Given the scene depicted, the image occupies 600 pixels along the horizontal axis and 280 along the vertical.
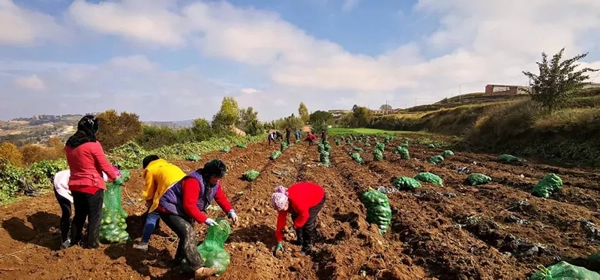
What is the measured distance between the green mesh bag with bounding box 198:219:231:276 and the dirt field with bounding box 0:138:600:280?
170 millimetres

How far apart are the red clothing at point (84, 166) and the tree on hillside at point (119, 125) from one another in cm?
4060

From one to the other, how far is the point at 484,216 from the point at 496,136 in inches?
727

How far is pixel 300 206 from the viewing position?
16.1ft

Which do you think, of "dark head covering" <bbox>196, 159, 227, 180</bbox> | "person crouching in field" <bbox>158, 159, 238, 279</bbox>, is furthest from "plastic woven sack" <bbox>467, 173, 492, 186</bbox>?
"dark head covering" <bbox>196, 159, 227, 180</bbox>

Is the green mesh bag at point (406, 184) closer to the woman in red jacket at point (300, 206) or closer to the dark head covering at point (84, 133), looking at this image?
the woman in red jacket at point (300, 206)

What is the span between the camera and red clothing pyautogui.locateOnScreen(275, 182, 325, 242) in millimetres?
4898

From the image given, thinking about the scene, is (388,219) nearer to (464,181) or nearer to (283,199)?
(283,199)

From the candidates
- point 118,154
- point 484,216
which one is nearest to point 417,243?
→ point 484,216

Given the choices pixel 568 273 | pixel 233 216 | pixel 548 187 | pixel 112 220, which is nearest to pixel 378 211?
pixel 233 216

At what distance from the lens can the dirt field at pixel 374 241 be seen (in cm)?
446

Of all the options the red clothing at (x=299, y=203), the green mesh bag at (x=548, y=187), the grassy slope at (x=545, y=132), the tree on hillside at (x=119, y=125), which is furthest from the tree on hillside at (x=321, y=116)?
the red clothing at (x=299, y=203)

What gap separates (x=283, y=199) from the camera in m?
4.68

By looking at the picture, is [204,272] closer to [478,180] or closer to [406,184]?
[406,184]

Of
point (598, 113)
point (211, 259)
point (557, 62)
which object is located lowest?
point (211, 259)
